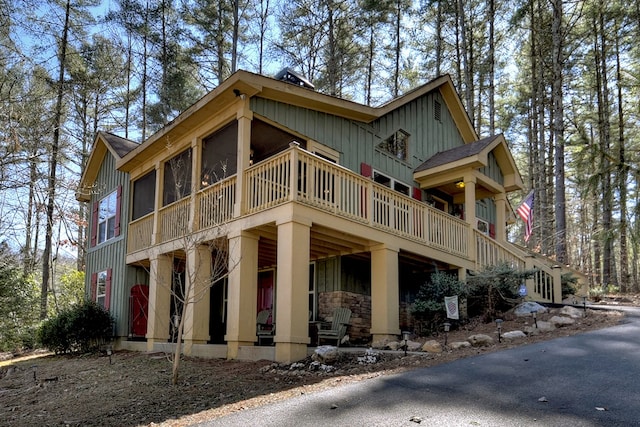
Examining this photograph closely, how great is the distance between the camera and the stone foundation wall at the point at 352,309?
11.4 meters

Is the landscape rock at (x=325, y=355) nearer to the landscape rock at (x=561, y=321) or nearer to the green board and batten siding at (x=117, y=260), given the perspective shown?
the landscape rock at (x=561, y=321)

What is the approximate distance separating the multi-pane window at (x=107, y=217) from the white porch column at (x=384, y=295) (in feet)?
28.8

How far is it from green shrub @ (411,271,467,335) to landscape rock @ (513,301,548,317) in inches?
44.3

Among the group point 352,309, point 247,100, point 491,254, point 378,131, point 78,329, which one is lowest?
point 78,329

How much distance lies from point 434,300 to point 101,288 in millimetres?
10206

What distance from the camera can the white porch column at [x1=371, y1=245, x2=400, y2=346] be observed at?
10.0 metres

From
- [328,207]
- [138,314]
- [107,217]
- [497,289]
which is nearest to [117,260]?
[138,314]

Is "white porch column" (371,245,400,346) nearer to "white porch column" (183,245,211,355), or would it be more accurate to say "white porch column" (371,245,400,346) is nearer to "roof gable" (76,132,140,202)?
"white porch column" (183,245,211,355)

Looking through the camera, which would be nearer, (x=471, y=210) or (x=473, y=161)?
(x=473, y=161)

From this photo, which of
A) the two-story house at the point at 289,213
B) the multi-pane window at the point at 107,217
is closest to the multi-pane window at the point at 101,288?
the two-story house at the point at 289,213

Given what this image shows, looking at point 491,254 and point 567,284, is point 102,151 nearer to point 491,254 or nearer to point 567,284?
point 491,254

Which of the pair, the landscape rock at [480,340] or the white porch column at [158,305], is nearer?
the landscape rock at [480,340]

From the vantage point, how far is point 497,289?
1104 cm

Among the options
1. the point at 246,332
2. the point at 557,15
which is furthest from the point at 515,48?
the point at 246,332
